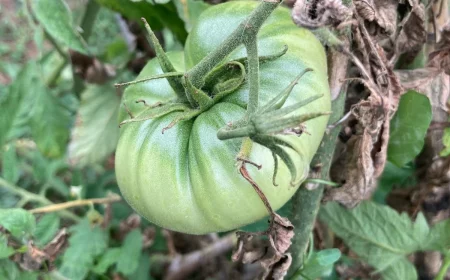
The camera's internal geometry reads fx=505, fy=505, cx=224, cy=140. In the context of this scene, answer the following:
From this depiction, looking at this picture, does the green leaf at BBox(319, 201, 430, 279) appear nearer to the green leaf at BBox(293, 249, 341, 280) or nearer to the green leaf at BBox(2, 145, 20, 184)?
the green leaf at BBox(293, 249, 341, 280)

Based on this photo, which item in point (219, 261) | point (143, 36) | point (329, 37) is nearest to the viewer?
point (329, 37)

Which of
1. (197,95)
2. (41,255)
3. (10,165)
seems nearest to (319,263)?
(197,95)

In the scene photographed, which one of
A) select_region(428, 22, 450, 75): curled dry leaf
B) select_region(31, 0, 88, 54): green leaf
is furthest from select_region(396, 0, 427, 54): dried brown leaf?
select_region(31, 0, 88, 54): green leaf

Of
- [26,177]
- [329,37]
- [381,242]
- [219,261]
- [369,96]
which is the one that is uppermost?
[329,37]

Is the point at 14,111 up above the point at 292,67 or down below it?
below

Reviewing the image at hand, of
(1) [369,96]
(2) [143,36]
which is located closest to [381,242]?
(1) [369,96]

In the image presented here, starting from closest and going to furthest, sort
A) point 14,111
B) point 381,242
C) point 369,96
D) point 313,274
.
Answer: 1. point 369,96
2. point 313,274
3. point 381,242
4. point 14,111

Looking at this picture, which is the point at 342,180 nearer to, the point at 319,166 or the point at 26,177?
the point at 319,166
